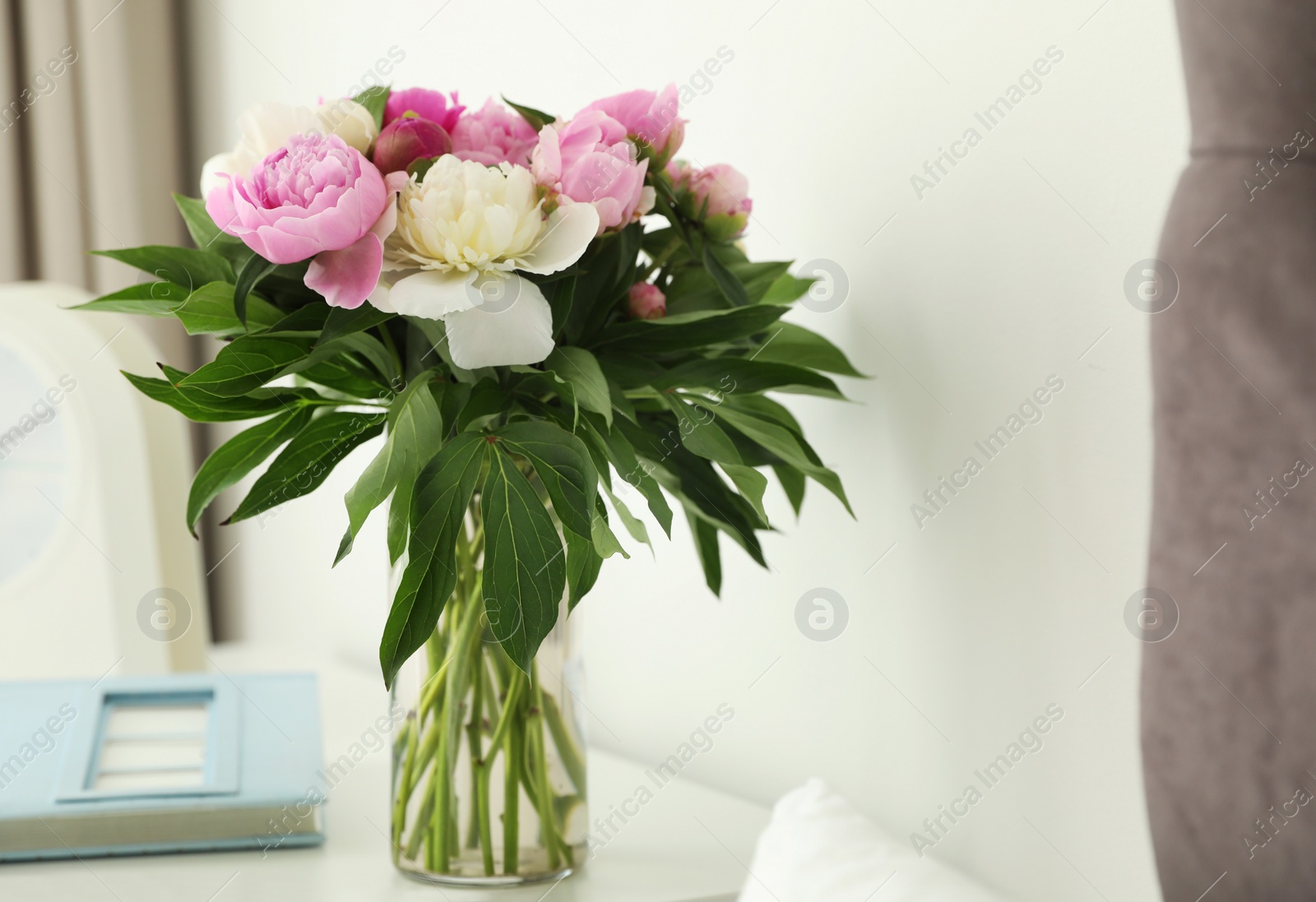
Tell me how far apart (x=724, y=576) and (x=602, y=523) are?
33cm

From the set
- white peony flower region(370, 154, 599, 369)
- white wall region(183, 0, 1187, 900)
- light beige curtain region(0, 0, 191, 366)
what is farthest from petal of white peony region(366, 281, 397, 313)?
light beige curtain region(0, 0, 191, 366)

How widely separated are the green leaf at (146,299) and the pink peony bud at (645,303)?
243mm

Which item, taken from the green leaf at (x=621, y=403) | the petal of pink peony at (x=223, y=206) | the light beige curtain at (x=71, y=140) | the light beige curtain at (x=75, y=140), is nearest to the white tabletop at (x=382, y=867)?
the green leaf at (x=621, y=403)

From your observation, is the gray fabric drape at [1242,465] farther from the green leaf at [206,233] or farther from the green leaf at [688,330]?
the green leaf at [206,233]

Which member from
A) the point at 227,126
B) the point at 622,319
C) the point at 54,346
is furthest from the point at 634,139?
the point at 227,126

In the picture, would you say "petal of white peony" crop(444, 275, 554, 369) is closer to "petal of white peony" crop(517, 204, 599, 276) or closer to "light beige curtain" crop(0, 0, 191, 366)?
"petal of white peony" crop(517, 204, 599, 276)

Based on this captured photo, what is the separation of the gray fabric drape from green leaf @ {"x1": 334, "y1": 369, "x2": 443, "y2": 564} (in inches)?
12.9

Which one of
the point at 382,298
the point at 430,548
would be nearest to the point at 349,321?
the point at 382,298

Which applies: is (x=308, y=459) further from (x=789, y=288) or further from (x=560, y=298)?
(x=789, y=288)

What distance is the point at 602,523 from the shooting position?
0.53 meters

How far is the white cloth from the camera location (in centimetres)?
55

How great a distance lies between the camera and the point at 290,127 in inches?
21.9

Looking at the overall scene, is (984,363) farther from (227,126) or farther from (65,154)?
(65,154)

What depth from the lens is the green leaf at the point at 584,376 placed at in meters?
0.51
